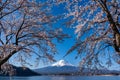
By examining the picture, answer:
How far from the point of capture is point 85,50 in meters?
10.3

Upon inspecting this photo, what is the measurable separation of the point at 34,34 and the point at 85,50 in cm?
626

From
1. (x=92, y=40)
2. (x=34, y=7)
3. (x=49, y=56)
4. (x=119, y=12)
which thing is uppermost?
(x=34, y=7)

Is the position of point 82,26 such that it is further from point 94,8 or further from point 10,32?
point 10,32

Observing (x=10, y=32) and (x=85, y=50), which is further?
(x=10, y=32)

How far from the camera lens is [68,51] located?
1022cm

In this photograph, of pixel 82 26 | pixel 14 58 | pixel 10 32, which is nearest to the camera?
pixel 82 26

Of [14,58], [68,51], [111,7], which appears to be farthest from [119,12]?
[14,58]

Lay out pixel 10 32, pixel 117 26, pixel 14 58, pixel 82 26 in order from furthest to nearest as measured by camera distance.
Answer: pixel 14 58
pixel 10 32
pixel 82 26
pixel 117 26

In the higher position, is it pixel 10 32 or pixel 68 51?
pixel 10 32

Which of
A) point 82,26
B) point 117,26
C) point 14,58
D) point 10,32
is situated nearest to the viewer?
point 117,26

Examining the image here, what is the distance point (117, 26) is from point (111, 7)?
97 centimetres

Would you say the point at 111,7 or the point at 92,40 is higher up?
the point at 111,7

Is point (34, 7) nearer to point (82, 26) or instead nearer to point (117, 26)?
point (82, 26)

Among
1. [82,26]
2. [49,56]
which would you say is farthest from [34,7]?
[82,26]
